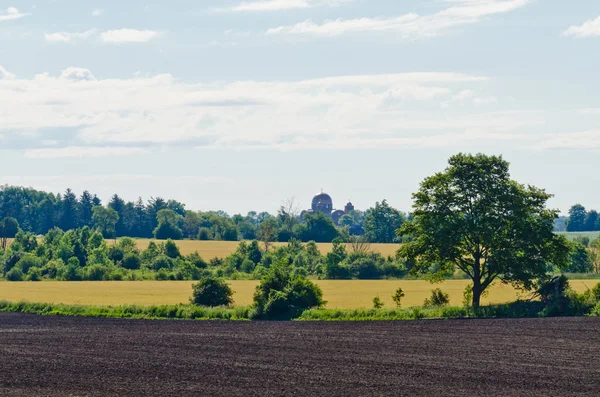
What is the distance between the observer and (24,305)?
216ft

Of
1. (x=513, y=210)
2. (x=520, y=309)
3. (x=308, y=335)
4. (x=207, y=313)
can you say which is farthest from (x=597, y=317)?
(x=207, y=313)

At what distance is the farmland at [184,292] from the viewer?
7025 centimetres

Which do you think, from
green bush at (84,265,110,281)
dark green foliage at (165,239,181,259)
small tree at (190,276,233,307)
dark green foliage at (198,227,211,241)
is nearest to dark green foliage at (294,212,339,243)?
dark green foliage at (198,227,211,241)

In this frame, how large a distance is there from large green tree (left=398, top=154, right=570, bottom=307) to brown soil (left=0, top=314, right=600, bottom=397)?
6.37 m

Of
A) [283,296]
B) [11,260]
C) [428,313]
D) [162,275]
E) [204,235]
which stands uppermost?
[204,235]

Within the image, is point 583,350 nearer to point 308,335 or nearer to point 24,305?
point 308,335

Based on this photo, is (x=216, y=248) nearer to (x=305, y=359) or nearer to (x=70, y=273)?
(x=70, y=273)

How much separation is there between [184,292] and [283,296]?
27294mm

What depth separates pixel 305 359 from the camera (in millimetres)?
35281

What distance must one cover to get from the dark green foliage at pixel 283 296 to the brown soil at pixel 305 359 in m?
5.59

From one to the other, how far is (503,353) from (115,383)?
→ 17.4 metres

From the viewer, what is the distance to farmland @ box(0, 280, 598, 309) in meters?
70.2

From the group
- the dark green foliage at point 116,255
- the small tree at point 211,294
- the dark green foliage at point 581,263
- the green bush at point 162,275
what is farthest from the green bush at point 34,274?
the dark green foliage at point 581,263

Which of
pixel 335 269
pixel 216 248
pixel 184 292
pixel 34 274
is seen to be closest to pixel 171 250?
pixel 34 274
